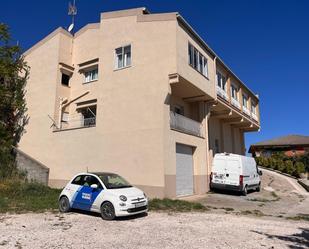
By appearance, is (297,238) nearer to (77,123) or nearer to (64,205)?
(64,205)

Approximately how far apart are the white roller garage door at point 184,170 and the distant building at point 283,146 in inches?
1308

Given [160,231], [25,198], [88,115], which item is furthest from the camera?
[88,115]

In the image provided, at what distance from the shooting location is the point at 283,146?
4850 centimetres

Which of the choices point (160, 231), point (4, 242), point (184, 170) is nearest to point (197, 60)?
point (184, 170)

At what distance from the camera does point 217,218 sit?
1073 cm

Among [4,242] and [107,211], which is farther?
[107,211]

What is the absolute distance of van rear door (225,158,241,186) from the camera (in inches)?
714

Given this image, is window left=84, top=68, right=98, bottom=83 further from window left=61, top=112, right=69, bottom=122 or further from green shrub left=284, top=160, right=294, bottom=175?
green shrub left=284, top=160, right=294, bottom=175

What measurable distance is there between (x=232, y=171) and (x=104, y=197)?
10423mm

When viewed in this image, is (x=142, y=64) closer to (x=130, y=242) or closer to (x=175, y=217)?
(x=175, y=217)

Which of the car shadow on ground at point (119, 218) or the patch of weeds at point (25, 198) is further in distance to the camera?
the patch of weeds at point (25, 198)

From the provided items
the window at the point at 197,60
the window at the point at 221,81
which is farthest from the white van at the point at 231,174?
the window at the point at 221,81

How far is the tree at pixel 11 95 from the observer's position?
851 inches

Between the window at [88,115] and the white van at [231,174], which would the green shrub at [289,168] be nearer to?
the white van at [231,174]
